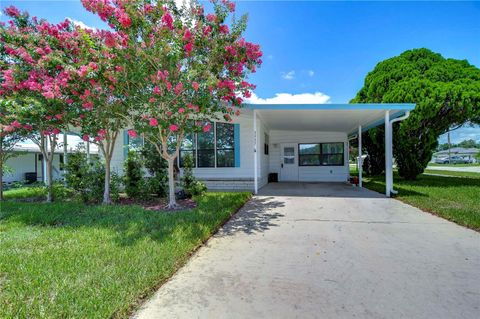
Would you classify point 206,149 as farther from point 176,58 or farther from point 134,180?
point 176,58

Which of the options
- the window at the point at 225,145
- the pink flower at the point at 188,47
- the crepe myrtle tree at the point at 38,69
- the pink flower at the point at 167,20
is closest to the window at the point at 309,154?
the window at the point at 225,145

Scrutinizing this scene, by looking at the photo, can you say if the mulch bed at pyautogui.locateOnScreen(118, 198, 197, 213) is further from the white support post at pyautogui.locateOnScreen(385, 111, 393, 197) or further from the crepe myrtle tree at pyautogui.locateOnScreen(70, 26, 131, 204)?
the white support post at pyautogui.locateOnScreen(385, 111, 393, 197)

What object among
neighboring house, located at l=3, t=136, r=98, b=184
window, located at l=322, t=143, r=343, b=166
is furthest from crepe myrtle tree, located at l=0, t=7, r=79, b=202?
window, located at l=322, t=143, r=343, b=166

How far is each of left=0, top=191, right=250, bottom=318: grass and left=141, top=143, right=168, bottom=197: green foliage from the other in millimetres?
1886

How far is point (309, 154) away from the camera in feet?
45.2

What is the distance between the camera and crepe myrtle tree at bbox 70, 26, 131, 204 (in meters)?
5.46

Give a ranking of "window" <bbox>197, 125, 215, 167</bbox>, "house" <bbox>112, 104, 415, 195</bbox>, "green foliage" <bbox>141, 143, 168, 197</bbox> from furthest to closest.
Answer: "window" <bbox>197, 125, 215, 167</bbox> < "house" <bbox>112, 104, 415, 195</bbox> < "green foliage" <bbox>141, 143, 168, 197</bbox>

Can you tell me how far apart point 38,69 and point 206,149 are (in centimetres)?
568

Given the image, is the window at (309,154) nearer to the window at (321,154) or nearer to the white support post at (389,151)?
the window at (321,154)

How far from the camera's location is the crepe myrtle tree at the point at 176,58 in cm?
534

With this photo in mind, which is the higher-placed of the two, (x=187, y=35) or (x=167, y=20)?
(x=167, y=20)

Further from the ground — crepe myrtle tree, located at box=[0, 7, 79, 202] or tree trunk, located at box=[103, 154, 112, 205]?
crepe myrtle tree, located at box=[0, 7, 79, 202]

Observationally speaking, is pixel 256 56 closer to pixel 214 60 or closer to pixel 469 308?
pixel 214 60

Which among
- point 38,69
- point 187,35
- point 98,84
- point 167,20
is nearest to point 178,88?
point 187,35
